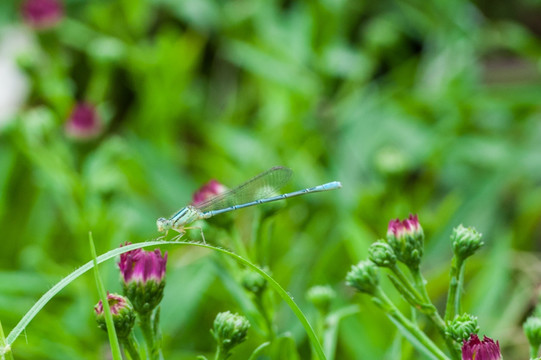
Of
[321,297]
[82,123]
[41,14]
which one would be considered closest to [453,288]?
[321,297]

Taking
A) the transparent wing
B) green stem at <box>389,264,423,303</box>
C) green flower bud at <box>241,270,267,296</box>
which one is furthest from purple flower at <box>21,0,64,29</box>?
green stem at <box>389,264,423,303</box>

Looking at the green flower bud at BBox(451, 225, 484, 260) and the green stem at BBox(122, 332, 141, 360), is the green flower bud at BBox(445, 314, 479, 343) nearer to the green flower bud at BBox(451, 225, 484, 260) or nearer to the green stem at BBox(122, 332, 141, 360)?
the green flower bud at BBox(451, 225, 484, 260)

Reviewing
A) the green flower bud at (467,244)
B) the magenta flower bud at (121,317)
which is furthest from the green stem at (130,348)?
the green flower bud at (467,244)

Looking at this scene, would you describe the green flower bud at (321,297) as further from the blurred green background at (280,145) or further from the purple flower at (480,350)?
the purple flower at (480,350)

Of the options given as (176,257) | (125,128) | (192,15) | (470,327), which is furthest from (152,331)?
(192,15)

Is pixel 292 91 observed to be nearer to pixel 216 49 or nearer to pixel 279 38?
pixel 279 38

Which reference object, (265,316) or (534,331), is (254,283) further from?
(534,331)
